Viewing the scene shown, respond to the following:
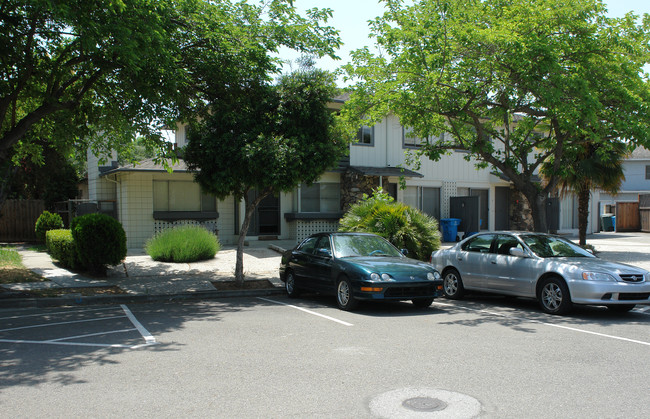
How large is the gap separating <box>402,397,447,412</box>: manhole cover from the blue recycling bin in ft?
59.4

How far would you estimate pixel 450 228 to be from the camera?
74.0 ft

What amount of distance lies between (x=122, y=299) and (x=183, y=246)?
506 cm

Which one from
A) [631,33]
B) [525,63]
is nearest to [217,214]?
[525,63]

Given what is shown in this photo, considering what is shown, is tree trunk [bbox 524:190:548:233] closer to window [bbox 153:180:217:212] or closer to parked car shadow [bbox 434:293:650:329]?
parked car shadow [bbox 434:293:650:329]

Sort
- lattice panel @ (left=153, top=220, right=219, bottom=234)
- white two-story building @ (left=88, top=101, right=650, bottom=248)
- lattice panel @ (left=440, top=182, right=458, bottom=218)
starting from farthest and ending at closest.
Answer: lattice panel @ (left=440, top=182, right=458, bottom=218)
lattice panel @ (left=153, top=220, right=219, bottom=234)
white two-story building @ (left=88, top=101, right=650, bottom=248)

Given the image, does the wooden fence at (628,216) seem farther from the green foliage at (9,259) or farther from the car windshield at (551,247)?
the green foliage at (9,259)

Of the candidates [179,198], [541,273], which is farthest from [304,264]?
[179,198]

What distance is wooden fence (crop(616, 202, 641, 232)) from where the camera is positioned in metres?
35.4

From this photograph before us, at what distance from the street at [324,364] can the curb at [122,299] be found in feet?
3.25

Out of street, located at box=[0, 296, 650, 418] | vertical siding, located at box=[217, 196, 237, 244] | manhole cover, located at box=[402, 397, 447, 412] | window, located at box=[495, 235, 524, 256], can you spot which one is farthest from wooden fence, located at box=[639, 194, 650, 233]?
manhole cover, located at box=[402, 397, 447, 412]

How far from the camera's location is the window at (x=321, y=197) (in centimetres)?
2109

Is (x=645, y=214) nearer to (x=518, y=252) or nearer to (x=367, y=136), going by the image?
(x=367, y=136)

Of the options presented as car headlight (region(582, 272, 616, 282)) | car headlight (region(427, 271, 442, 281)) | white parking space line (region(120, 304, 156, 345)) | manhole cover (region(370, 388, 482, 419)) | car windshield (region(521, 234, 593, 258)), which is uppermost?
car windshield (region(521, 234, 593, 258))

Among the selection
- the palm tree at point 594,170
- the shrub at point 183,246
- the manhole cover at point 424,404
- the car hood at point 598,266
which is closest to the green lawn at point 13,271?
the shrub at point 183,246
